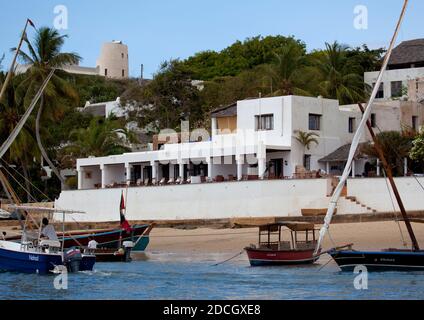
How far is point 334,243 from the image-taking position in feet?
136

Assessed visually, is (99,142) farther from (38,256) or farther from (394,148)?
(38,256)

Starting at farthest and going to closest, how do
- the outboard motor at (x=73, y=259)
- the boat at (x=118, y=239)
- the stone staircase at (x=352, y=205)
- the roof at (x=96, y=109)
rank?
the roof at (x=96, y=109) → the stone staircase at (x=352, y=205) → the boat at (x=118, y=239) → the outboard motor at (x=73, y=259)

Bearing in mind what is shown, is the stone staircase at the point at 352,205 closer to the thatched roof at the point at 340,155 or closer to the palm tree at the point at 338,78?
the thatched roof at the point at 340,155

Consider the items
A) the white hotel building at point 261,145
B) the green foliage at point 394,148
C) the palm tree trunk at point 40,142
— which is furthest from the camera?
the palm tree trunk at point 40,142

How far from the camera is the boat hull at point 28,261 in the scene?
34.1 m

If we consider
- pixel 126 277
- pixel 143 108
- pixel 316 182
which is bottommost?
pixel 126 277

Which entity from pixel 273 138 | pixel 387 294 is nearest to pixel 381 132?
pixel 273 138

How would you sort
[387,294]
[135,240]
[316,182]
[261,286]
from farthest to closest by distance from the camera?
[316,182] < [135,240] < [261,286] < [387,294]

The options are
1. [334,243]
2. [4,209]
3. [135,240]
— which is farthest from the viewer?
[4,209]

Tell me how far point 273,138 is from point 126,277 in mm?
26372

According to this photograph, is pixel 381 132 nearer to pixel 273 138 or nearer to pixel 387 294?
pixel 273 138

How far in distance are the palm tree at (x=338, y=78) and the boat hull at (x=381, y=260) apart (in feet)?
133

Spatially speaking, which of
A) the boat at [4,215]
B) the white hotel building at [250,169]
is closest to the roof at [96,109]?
the boat at [4,215]

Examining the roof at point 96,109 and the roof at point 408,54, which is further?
the roof at point 96,109
